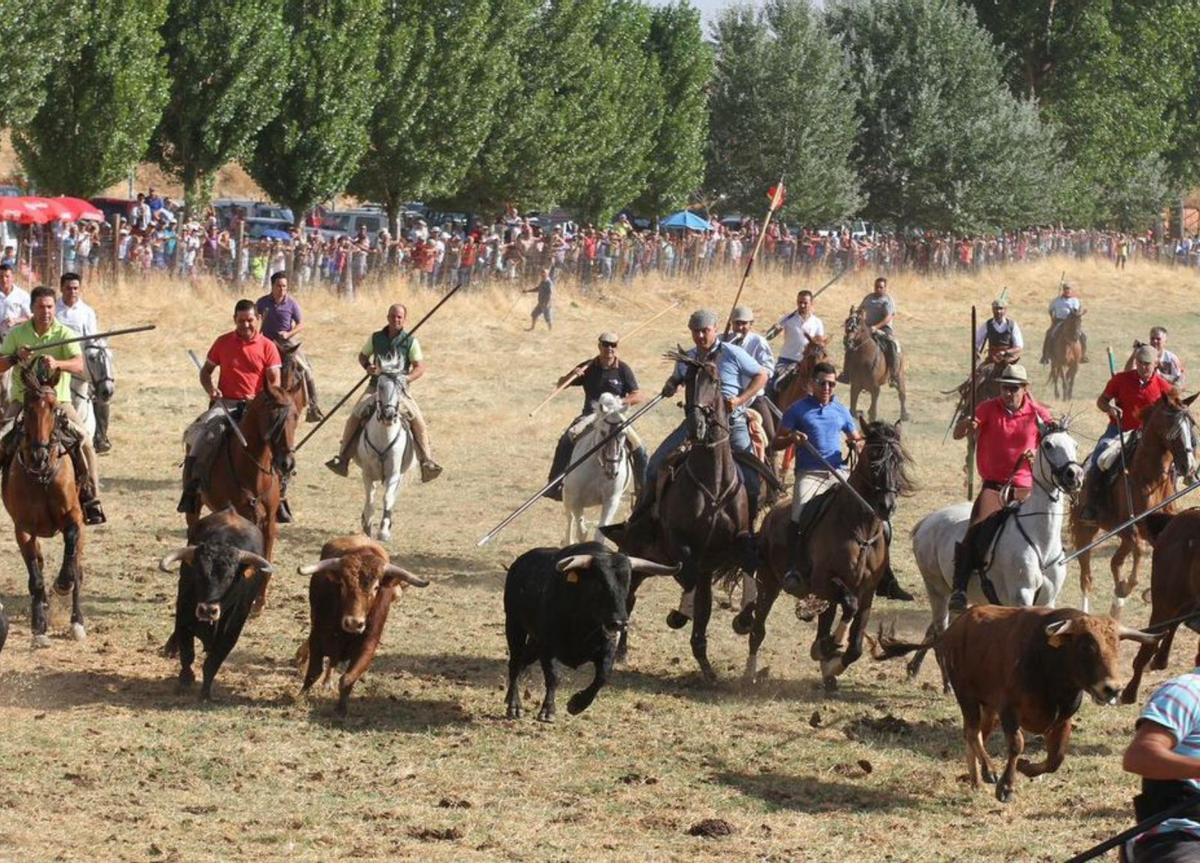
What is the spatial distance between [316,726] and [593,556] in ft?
6.54

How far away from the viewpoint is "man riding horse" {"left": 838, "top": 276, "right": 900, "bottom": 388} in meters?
30.6

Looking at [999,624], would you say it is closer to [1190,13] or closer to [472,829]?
[472,829]

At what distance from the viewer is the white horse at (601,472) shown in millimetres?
18188

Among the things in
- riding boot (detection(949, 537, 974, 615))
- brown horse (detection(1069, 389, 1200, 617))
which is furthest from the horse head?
brown horse (detection(1069, 389, 1200, 617))

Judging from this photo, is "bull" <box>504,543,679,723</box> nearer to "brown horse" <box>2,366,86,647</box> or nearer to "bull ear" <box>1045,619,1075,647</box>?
"bull ear" <box>1045,619,1075,647</box>

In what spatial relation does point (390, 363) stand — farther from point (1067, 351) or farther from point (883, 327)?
point (1067, 351)

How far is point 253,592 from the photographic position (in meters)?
13.4

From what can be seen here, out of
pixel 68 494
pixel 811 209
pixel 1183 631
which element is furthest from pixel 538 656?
pixel 811 209

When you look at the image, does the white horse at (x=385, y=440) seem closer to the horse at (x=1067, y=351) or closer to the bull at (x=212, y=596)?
the bull at (x=212, y=596)

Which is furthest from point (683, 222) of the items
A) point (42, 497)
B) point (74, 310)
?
point (42, 497)

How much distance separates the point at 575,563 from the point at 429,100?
37.0 metres

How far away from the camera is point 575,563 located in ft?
40.5

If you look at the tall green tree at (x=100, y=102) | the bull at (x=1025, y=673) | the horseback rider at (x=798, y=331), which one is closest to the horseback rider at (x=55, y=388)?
the bull at (x=1025, y=673)

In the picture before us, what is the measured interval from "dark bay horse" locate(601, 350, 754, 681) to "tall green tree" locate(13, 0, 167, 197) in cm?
2539
